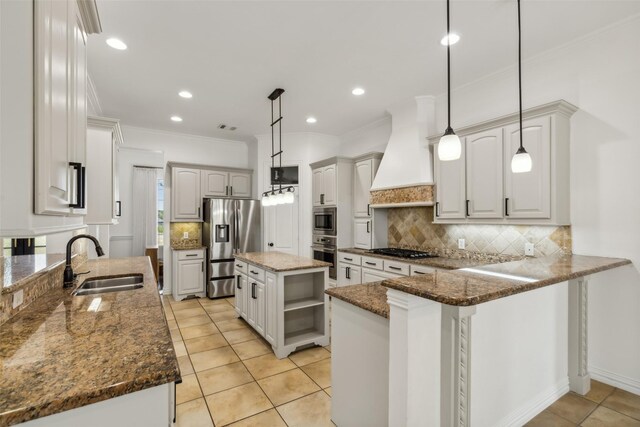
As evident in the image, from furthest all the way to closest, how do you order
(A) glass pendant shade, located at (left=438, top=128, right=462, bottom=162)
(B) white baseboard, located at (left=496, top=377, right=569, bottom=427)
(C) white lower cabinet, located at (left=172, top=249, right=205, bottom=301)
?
1. (C) white lower cabinet, located at (left=172, top=249, right=205, bottom=301)
2. (B) white baseboard, located at (left=496, top=377, right=569, bottom=427)
3. (A) glass pendant shade, located at (left=438, top=128, right=462, bottom=162)

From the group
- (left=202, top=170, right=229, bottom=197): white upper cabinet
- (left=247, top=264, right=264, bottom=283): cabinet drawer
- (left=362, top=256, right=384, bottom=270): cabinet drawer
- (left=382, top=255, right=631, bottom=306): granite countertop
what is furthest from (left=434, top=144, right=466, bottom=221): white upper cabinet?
(left=202, top=170, right=229, bottom=197): white upper cabinet

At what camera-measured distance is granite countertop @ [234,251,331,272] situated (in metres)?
3.05

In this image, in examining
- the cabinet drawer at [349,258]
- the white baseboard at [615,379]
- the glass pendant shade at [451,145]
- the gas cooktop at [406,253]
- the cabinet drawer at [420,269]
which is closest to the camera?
the glass pendant shade at [451,145]

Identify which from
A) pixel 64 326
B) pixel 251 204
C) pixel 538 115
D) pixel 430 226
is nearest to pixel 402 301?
pixel 64 326

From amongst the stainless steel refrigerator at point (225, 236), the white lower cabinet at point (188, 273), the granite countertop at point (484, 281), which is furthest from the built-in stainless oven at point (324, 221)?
the granite countertop at point (484, 281)

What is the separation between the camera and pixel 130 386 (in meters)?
0.91

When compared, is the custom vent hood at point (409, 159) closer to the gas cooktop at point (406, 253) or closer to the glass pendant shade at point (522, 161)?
the gas cooktop at point (406, 253)

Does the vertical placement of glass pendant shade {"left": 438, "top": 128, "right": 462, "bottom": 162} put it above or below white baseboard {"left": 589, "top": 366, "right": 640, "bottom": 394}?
above

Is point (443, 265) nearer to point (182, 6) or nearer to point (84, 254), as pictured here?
point (182, 6)

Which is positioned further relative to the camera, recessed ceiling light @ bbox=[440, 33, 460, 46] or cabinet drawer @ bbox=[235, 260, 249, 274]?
cabinet drawer @ bbox=[235, 260, 249, 274]

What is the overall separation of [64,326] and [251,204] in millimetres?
4088

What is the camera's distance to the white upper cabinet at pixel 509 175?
8.62 feet

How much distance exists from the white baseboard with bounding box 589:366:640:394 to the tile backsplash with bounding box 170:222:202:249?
5.49 meters

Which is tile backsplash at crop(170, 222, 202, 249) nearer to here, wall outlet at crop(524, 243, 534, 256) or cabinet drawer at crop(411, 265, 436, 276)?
cabinet drawer at crop(411, 265, 436, 276)
